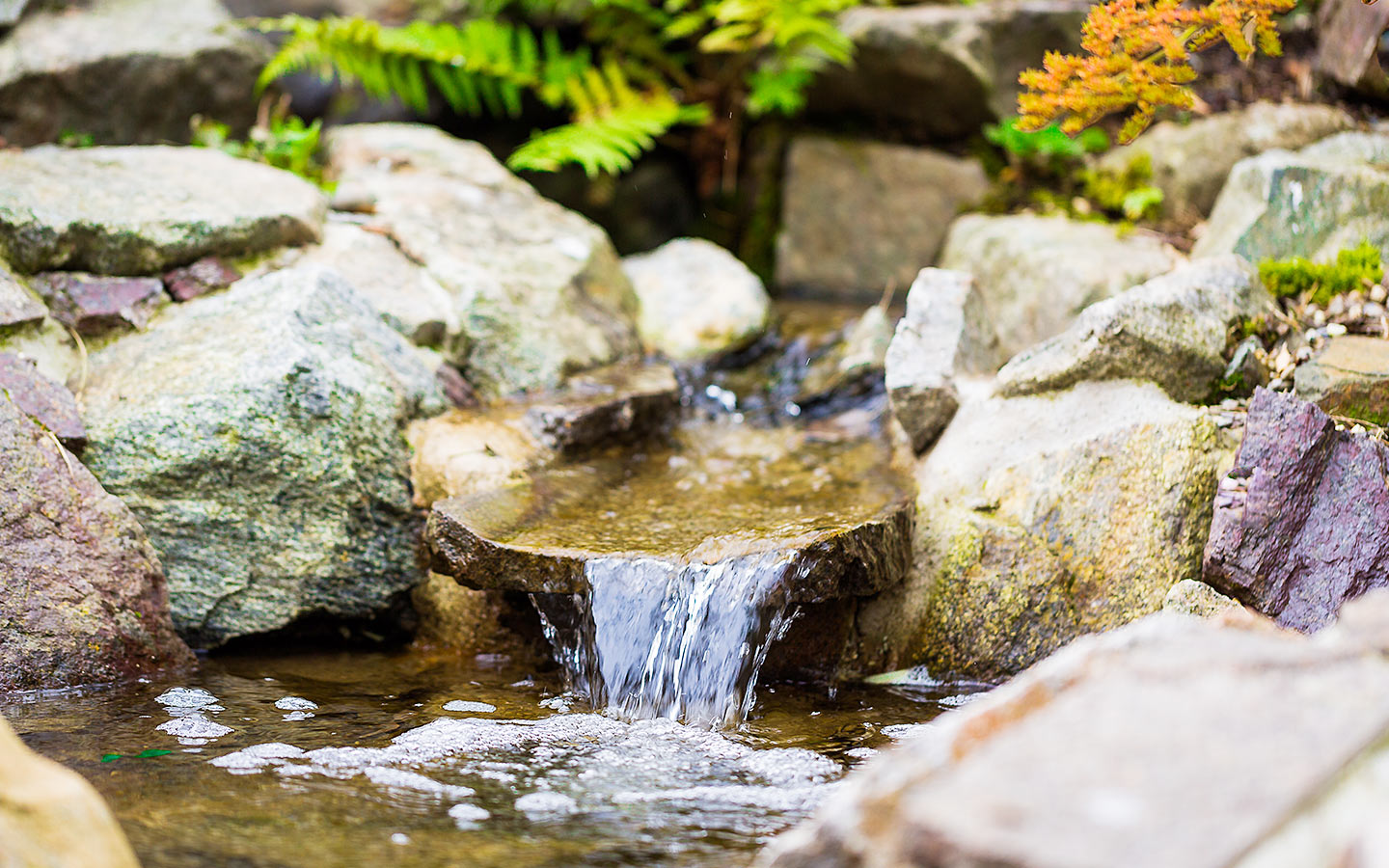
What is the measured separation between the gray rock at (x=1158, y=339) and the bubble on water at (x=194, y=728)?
10.5ft

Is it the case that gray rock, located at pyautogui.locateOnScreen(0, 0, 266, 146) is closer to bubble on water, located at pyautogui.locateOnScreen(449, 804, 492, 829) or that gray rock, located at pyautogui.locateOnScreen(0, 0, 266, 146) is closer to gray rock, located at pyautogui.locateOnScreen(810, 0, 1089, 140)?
gray rock, located at pyautogui.locateOnScreen(810, 0, 1089, 140)

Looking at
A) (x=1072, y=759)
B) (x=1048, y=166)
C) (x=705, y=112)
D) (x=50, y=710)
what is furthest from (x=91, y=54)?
(x=1072, y=759)

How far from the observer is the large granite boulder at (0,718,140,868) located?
1.70 meters

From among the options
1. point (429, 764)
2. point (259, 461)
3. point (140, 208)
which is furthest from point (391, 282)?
point (429, 764)

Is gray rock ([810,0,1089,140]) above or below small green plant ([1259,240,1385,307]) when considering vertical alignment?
above

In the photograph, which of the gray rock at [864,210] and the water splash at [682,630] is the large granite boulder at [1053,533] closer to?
the water splash at [682,630]

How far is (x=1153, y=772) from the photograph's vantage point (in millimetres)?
1503

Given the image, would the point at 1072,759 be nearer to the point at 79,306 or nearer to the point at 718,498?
the point at 718,498

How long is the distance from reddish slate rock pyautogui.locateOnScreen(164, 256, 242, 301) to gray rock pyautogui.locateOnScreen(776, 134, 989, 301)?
12.3ft

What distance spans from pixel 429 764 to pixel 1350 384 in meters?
3.39

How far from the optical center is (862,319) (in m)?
5.70

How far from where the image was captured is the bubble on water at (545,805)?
8.16ft

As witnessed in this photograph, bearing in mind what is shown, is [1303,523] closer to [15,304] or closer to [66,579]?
[66,579]

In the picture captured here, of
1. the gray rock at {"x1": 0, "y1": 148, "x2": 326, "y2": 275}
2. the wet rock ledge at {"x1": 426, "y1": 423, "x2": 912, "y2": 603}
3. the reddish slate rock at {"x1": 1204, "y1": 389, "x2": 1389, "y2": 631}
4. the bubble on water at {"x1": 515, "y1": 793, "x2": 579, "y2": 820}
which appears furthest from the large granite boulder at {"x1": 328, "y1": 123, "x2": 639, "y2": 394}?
the reddish slate rock at {"x1": 1204, "y1": 389, "x2": 1389, "y2": 631}
